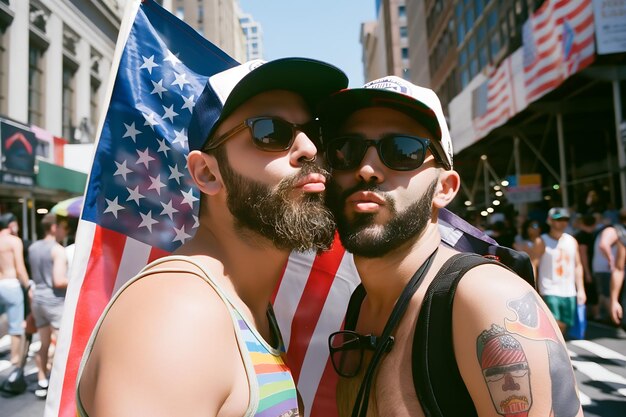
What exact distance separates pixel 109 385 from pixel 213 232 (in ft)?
2.51

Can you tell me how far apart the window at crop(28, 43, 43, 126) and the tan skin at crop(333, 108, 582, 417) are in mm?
20575

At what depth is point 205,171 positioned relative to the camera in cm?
188

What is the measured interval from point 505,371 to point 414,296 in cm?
51

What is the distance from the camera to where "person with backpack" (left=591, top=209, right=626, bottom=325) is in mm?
6758

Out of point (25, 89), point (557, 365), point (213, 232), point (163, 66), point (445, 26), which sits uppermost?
point (445, 26)

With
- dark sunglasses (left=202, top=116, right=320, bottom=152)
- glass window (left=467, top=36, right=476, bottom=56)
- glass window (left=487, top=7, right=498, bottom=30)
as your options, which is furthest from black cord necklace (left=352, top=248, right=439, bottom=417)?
glass window (left=467, top=36, right=476, bottom=56)

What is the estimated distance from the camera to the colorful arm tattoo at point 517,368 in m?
1.51

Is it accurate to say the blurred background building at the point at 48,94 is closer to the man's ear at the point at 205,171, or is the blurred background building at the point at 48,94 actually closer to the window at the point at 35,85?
the window at the point at 35,85

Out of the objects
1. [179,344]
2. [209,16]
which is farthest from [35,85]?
[209,16]

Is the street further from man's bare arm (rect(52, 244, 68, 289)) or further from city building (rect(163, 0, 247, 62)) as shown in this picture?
city building (rect(163, 0, 247, 62))

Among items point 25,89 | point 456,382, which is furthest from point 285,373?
point 25,89

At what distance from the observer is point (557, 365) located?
61.1 inches

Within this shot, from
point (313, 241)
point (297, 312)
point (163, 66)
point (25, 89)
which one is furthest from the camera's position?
point (25, 89)

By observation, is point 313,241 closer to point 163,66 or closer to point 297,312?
point 297,312
